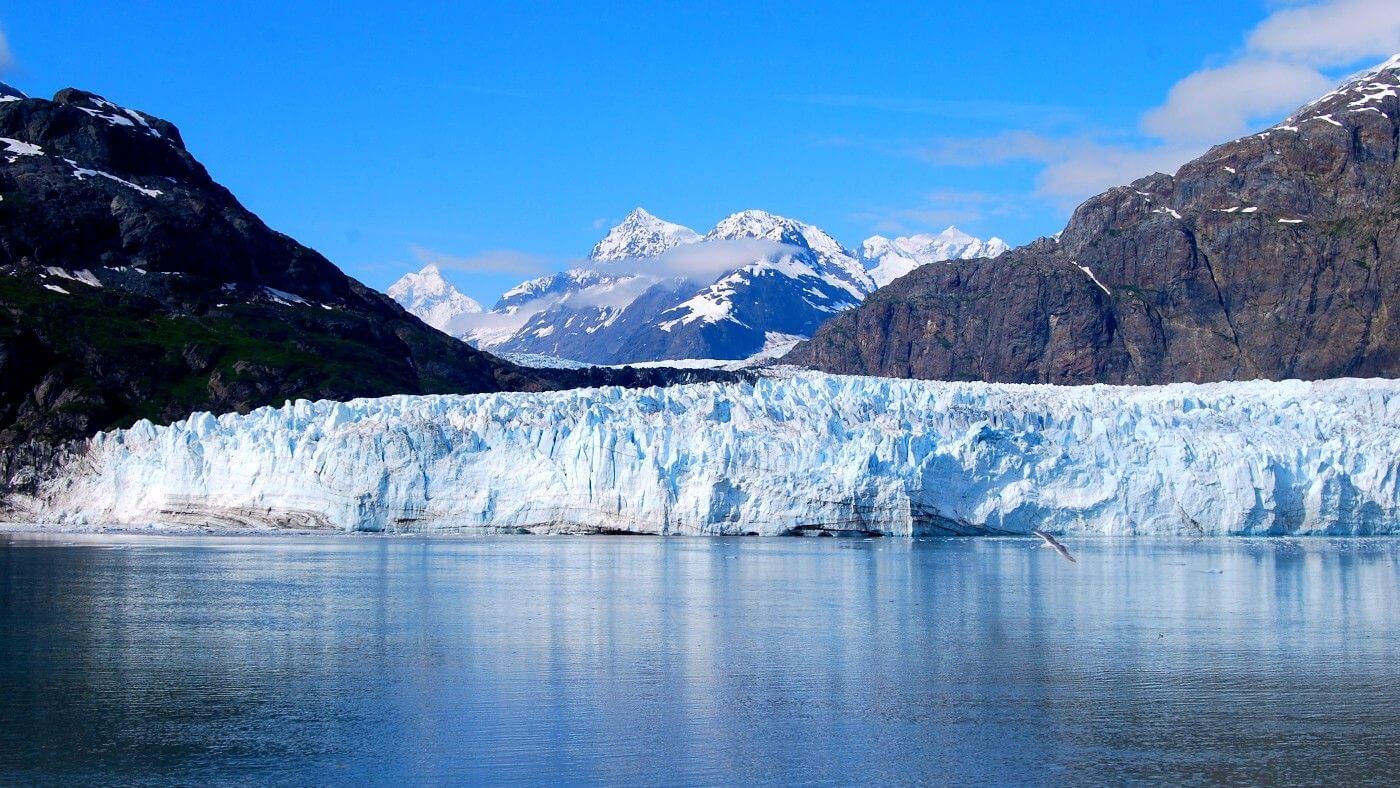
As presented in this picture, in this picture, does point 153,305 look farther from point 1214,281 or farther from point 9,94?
point 1214,281

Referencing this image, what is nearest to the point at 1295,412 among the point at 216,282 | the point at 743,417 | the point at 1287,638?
the point at 743,417

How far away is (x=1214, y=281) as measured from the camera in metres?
99.5

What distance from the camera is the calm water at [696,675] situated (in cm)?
1150

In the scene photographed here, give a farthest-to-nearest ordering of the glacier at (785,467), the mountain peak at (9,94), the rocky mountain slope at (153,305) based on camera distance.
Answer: the mountain peak at (9,94) → the rocky mountain slope at (153,305) → the glacier at (785,467)

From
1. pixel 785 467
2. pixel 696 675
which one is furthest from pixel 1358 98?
pixel 696 675

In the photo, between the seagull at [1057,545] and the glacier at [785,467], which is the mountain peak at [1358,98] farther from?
the seagull at [1057,545]

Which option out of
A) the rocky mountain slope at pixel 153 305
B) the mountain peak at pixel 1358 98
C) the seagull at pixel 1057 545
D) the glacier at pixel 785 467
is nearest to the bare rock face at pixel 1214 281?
the mountain peak at pixel 1358 98

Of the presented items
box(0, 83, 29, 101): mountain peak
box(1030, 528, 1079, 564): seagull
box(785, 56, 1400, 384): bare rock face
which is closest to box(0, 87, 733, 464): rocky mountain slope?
box(0, 83, 29, 101): mountain peak

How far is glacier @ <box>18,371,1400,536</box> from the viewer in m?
36.5

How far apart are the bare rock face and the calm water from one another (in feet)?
230

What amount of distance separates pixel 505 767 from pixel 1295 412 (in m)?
33.6

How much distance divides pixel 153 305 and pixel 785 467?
145 ft

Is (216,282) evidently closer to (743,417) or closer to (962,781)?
(743,417)

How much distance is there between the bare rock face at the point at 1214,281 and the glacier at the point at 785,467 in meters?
54.4
